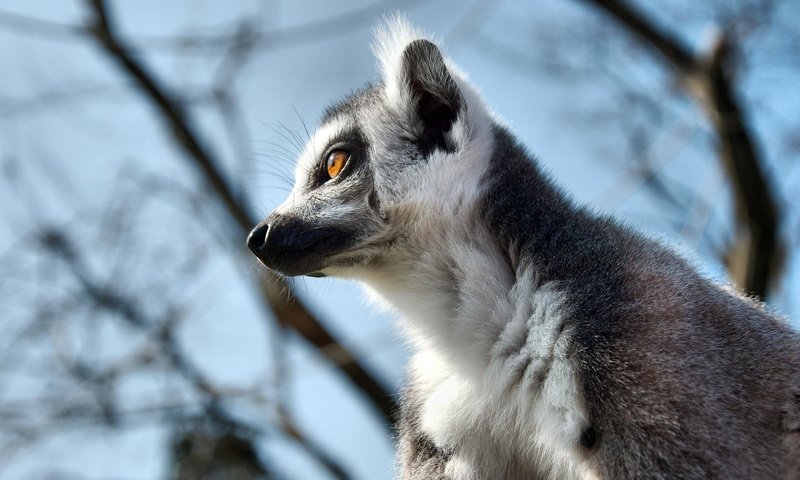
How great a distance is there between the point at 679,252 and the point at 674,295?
2.03 ft

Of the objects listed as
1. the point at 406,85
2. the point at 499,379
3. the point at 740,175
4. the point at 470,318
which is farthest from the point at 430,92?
the point at 740,175

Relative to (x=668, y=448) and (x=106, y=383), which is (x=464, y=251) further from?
(x=106, y=383)

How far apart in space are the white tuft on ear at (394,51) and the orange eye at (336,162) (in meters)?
0.30

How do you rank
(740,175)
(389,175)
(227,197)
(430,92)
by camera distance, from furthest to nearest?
1. (227,197)
2. (740,175)
3. (430,92)
4. (389,175)

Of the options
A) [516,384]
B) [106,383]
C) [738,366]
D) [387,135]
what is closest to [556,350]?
[516,384]

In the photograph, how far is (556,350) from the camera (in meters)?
2.70

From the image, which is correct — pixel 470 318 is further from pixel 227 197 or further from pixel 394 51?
pixel 227 197

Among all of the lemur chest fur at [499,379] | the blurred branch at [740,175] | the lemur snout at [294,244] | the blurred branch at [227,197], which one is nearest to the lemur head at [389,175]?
the lemur snout at [294,244]

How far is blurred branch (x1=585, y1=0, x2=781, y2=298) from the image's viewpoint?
5.71 m

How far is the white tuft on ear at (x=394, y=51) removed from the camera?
3.51 meters

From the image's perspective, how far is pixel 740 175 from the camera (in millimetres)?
5801

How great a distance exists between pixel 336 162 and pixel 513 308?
3.43 ft

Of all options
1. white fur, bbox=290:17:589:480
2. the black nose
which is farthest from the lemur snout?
white fur, bbox=290:17:589:480

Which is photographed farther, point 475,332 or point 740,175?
point 740,175
